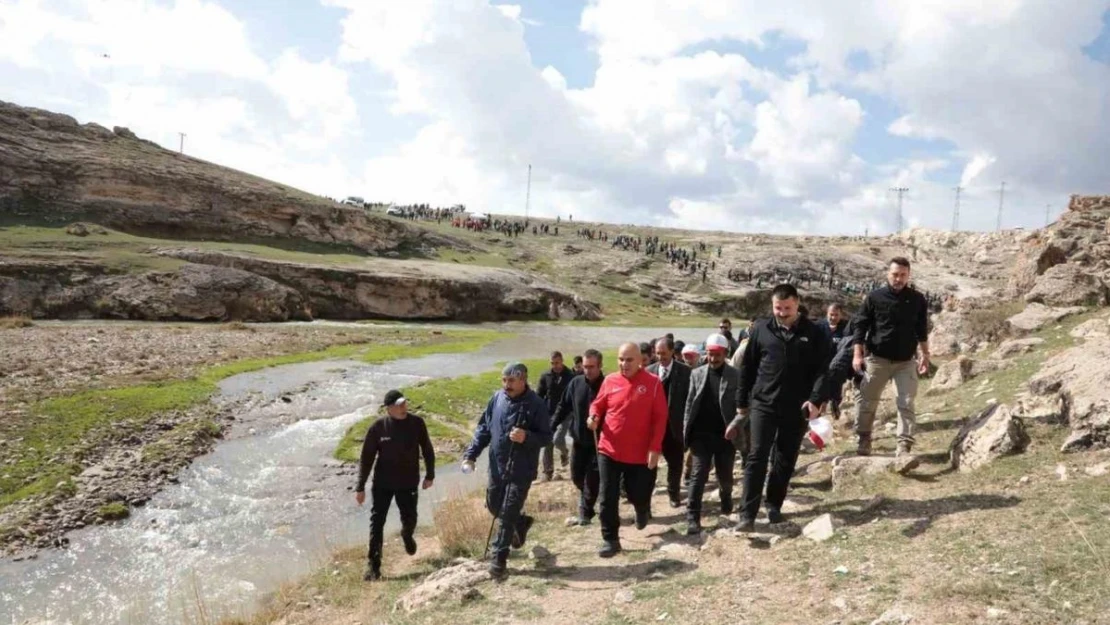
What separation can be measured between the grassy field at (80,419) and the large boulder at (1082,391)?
50.4 feet

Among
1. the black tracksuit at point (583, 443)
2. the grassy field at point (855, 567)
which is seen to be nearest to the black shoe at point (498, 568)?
the grassy field at point (855, 567)

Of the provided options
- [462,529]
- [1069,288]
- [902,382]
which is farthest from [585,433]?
[1069,288]

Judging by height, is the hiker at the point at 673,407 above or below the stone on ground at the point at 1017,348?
below

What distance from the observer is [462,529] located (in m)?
9.56

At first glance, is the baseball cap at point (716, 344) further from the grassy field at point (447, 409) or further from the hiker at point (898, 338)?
the grassy field at point (447, 409)

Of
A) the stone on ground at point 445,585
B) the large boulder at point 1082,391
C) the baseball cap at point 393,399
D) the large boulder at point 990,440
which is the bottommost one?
the stone on ground at point 445,585

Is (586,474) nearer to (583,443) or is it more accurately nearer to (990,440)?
(583,443)

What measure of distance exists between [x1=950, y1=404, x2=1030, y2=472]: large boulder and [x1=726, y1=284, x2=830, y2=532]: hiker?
87.2 inches

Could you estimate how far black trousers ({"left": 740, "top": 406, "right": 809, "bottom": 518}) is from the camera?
21.9 feet

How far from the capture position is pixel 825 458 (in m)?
10.1

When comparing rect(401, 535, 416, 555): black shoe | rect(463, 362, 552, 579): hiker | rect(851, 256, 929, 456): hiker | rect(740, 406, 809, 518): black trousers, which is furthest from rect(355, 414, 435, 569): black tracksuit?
rect(851, 256, 929, 456): hiker

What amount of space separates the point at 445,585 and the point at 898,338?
585 centimetres

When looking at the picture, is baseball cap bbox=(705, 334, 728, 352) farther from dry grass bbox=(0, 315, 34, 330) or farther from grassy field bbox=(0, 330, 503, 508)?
dry grass bbox=(0, 315, 34, 330)

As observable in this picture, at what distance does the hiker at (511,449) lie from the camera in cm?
741
